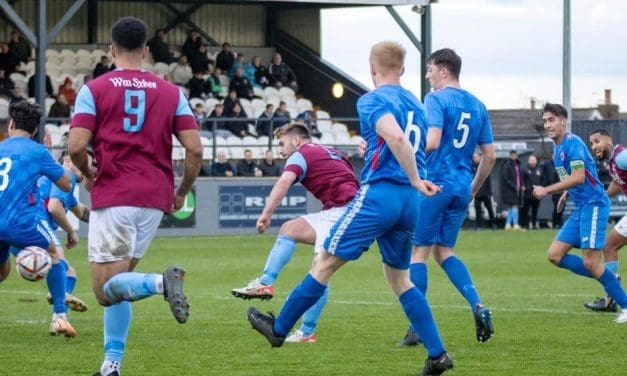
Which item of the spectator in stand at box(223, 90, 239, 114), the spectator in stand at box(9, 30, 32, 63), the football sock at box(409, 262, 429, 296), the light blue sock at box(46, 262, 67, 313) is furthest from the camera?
the spectator in stand at box(223, 90, 239, 114)

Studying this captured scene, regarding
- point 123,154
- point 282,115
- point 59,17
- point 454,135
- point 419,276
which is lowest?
point 419,276

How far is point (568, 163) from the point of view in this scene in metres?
13.8

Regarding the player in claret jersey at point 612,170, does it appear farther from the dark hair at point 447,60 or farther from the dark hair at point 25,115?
the dark hair at point 25,115

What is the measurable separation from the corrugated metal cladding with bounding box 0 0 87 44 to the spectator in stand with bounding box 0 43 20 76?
4419 millimetres

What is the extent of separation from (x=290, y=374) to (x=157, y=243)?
1876cm

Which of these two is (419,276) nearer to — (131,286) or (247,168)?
(131,286)

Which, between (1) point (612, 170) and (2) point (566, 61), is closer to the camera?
(1) point (612, 170)

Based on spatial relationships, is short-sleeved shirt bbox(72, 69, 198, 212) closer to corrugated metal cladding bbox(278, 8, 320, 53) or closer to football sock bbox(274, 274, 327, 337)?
football sock bbox(274, 274, 327, 337)

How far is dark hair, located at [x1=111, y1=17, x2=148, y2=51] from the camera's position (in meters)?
8.73

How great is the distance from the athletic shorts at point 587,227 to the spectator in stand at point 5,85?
20392 millimetres

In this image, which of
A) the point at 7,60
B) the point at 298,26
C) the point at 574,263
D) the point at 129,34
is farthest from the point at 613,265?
the point at 298,26

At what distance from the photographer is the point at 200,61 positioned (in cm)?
3697

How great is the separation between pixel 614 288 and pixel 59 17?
27.8 metres

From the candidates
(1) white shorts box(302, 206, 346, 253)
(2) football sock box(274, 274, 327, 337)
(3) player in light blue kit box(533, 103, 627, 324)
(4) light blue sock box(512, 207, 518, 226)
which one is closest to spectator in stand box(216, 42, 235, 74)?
(4) light blue sock box(512, 207, 518, 226)
